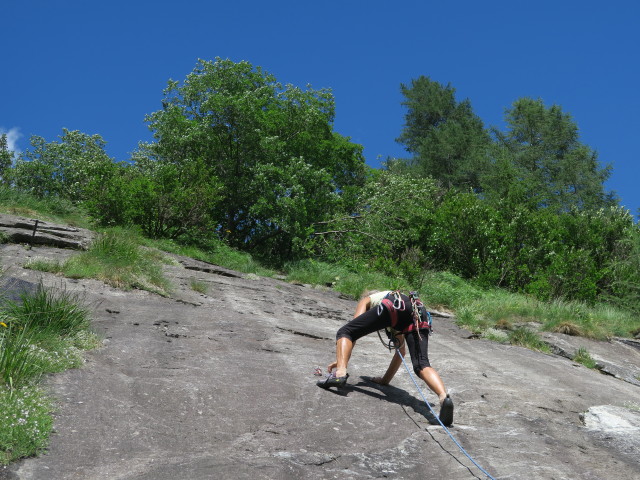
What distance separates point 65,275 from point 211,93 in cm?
1685

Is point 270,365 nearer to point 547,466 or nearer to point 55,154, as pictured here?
point 547,466

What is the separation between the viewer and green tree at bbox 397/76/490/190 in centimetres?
4147

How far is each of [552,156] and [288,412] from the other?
39320 millimetres

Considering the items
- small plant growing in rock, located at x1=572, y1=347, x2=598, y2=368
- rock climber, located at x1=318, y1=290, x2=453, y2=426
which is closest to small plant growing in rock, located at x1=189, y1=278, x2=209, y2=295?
rock climber, located at x1=318, y1=290, x2=453, y2=426

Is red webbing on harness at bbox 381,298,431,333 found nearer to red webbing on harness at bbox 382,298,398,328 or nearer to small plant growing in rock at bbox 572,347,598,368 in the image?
red webbing on harness at bbox 382,298,398,328

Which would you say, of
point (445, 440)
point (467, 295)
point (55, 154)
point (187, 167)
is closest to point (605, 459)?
point (445, 440)

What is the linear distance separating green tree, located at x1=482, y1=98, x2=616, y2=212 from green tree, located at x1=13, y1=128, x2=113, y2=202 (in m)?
21.4

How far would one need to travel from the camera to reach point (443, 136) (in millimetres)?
43594

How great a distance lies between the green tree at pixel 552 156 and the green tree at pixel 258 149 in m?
14.2

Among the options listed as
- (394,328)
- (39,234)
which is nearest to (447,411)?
(394,328)

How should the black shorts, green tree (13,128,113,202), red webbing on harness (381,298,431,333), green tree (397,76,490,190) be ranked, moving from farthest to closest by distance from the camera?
green tree (397,76,490,190)
green tree (13,128,113,202)
red webbing on harness (381,298,431,333)
the black shorts

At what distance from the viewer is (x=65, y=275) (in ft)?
34.4

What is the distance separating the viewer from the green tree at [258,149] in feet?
74.4

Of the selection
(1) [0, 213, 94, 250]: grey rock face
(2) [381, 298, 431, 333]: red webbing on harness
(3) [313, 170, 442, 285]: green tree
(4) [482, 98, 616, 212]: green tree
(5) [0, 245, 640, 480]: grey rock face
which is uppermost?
(4) [482, 98, 616, 212]: green tree
